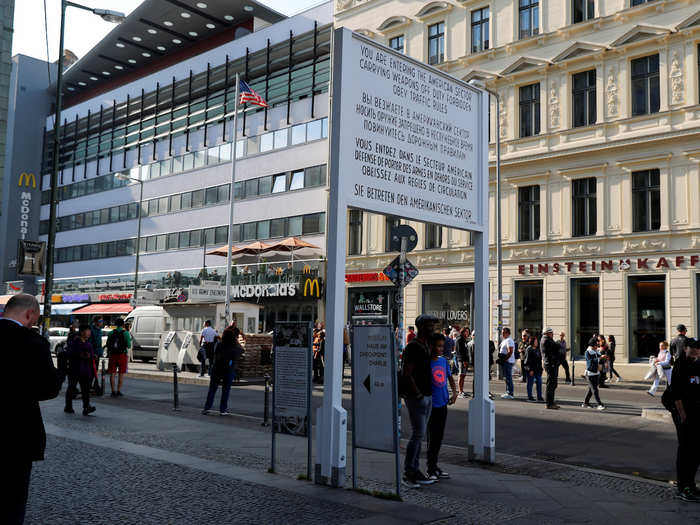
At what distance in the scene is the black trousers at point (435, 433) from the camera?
7.93 m

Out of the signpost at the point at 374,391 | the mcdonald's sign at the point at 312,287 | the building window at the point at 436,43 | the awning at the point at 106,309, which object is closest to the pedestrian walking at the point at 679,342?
the signpost at the point at 374,391

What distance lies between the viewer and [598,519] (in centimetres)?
639

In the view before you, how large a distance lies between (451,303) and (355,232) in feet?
24.0

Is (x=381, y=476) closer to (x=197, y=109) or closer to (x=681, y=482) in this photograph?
(x=681, y=482)

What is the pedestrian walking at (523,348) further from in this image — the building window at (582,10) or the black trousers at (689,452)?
the building window at (582,10)

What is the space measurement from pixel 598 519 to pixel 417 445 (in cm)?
203

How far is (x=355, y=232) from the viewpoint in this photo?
3753 centimetres

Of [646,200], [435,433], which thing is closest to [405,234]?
[435,433]

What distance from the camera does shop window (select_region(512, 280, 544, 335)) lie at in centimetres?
3019

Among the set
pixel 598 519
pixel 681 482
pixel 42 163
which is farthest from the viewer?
pixel 42 163

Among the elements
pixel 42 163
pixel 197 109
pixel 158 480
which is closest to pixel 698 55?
pixel 158 480

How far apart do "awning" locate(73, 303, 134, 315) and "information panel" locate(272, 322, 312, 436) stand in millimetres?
42084

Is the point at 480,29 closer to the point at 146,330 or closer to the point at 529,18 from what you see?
the point at 529,18

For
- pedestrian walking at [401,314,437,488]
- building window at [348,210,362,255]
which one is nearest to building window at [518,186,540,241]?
building window at [348,210,362,255]
